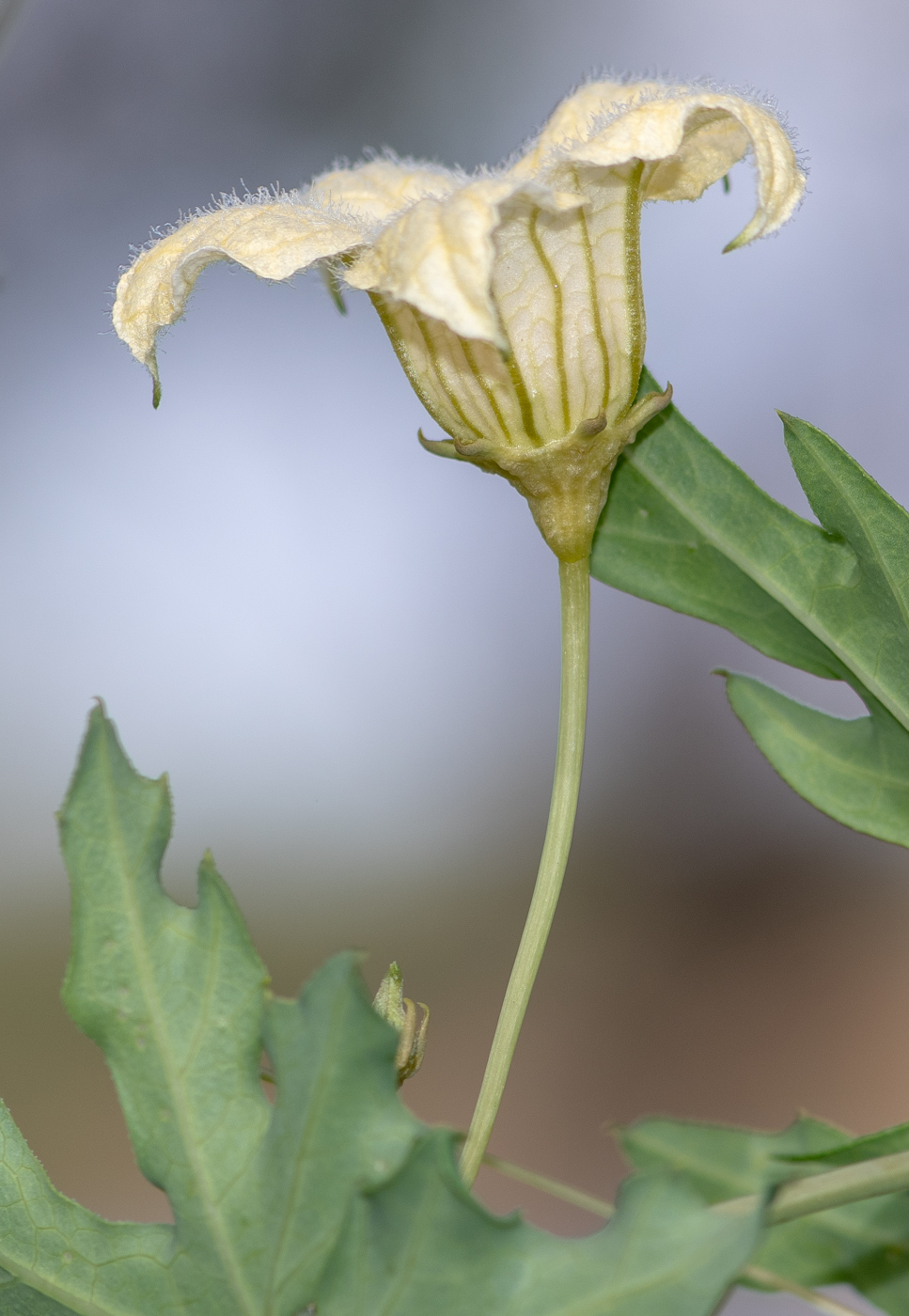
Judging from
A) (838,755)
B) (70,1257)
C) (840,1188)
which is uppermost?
(838,755)

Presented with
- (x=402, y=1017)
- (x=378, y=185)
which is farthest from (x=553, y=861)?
(x=378, y=185)

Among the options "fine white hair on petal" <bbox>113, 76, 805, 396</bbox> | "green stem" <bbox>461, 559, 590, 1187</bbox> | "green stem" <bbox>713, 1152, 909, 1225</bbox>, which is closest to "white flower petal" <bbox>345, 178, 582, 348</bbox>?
"fine white hair on petal" <bbox>113, 76, 805, 396</bbox>

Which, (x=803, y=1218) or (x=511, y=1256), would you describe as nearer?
(x=511, y=1256)

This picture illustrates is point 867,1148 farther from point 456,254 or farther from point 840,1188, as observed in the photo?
point 456,254

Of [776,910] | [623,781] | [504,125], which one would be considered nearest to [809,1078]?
[776,910]

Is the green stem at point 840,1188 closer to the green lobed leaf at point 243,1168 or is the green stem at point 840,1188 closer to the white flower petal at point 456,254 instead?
the green lobed leaf at point 243,1168
